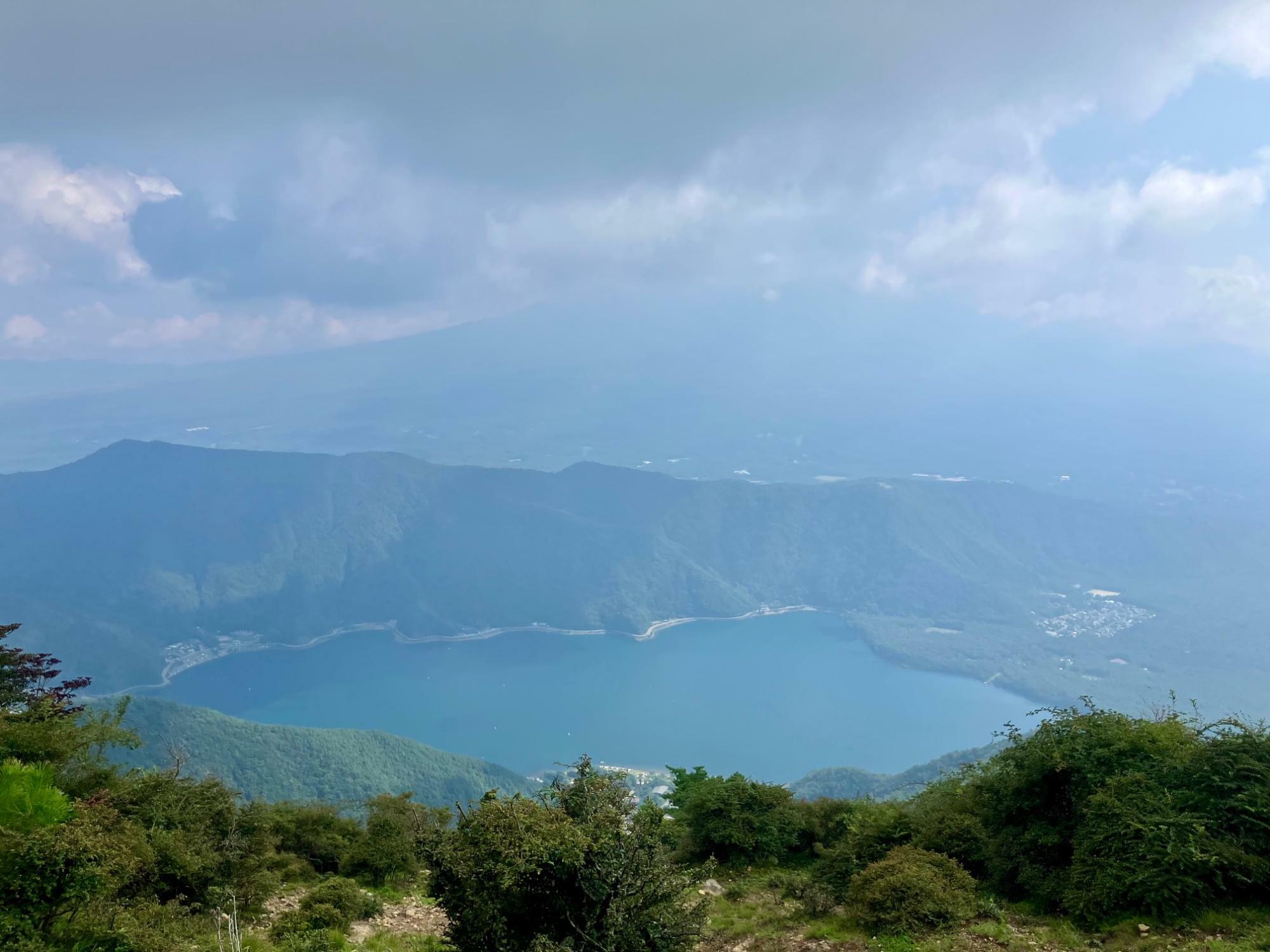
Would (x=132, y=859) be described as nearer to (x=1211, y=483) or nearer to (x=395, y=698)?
(x=395, y=698)

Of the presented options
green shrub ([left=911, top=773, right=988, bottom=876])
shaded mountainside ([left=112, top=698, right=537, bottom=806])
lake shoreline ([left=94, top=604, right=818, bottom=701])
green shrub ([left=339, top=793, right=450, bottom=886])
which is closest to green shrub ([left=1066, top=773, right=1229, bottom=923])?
green shrub ([left=911, top=773, right=988, bottom=876])

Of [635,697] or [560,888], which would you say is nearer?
[560,888]

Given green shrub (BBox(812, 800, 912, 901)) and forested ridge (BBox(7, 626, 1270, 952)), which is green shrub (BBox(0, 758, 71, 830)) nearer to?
forested ridge (BBox(7, 626, 1270, 952))

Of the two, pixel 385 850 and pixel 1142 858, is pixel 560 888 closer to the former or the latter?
pixel 1142 858

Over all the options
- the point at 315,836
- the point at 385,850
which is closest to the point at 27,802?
the point at 385,850

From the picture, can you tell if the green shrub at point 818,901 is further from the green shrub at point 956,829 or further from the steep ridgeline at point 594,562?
the steep ridgeline at point 594,562

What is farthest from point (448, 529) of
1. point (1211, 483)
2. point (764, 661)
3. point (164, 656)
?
point (1211, 483)

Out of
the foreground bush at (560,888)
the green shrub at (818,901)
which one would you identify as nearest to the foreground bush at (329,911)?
the foreground bush at (560,888)
